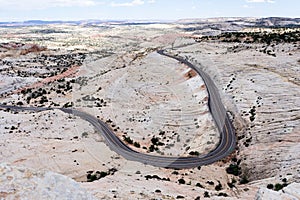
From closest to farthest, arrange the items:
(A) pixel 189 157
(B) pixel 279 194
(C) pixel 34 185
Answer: (C) pixel 34 185 → (B) pixel 279 194 → (A) pixel 189 157

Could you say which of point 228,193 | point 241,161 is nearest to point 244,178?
point 241,161

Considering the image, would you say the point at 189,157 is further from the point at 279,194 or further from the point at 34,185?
the point at 34,185

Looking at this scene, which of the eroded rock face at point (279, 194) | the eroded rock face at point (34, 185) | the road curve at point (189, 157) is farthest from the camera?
the road curve at point (189, 157)

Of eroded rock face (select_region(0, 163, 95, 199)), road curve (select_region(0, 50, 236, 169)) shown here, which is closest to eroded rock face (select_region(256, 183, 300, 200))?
A: eroded rock face (select_region(0, 163, 95, 199))

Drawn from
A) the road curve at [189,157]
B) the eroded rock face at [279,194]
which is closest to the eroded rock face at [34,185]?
the eroded rock face at [279,194]

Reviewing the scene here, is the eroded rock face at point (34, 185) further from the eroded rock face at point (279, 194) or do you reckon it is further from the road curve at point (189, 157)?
the road curve at point (189, 157)

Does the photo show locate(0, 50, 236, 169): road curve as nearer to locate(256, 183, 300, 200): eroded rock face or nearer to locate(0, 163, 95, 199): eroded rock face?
locate(256, 183, 300, 200): eroded rock face

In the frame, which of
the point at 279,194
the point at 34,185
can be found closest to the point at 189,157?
the point at 279,194

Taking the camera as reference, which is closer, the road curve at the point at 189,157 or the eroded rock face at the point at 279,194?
the eroded rock face at the point at 279,194

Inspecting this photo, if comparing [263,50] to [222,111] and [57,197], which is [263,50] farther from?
[57,197]
